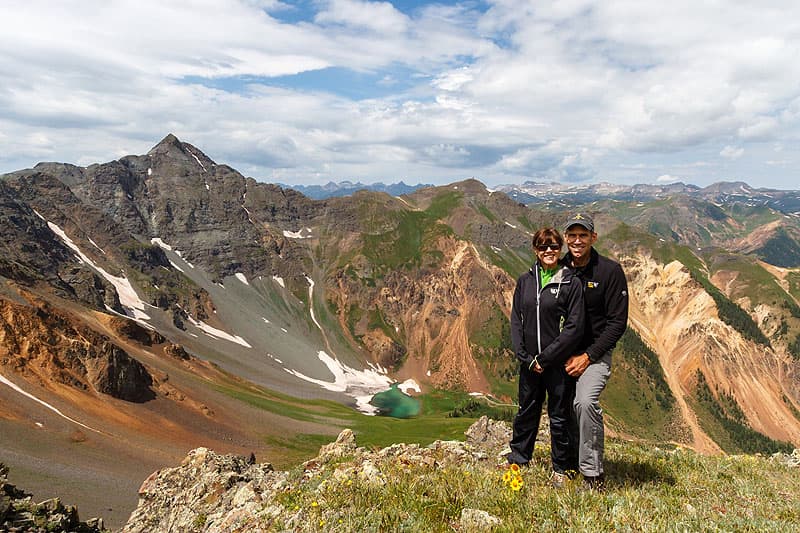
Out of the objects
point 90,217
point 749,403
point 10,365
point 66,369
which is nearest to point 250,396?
A: point 66,369

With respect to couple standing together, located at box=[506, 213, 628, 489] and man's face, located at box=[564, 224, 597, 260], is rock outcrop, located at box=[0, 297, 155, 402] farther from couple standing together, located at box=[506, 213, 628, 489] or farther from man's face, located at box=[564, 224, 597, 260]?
man's face, located at box=[564, 224, 597, 260]

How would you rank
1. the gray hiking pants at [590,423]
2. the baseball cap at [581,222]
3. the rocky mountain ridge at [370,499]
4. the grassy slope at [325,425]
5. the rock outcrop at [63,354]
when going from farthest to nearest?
the grassy slope at [325,425]
the rock outcrop at [63,354]
the baseball cap at [581,222]
the gray hiking pants at [590,423]
the rocky mountain ridge at [370,499]

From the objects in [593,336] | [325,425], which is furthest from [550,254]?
[325,425]

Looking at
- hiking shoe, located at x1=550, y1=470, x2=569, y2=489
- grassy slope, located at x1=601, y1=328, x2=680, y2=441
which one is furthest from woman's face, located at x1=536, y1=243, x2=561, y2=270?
grassy slope, located at x1=601, y1=328, x2=680, y2=441

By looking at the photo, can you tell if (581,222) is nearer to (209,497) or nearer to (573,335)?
(573,335)

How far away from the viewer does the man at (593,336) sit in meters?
9.08

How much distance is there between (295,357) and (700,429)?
527ft

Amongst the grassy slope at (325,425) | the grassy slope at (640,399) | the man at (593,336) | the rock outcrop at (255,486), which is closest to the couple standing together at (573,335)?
the man at (593,336)

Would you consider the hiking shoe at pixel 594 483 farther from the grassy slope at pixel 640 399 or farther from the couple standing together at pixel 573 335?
the grassy slope at pixel 640 399

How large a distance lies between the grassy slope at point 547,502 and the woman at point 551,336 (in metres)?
1.14

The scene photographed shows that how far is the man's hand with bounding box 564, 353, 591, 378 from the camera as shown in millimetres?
9234

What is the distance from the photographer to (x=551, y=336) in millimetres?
9445

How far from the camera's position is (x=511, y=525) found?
6.61 metres

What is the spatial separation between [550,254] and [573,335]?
1719 millimetres
